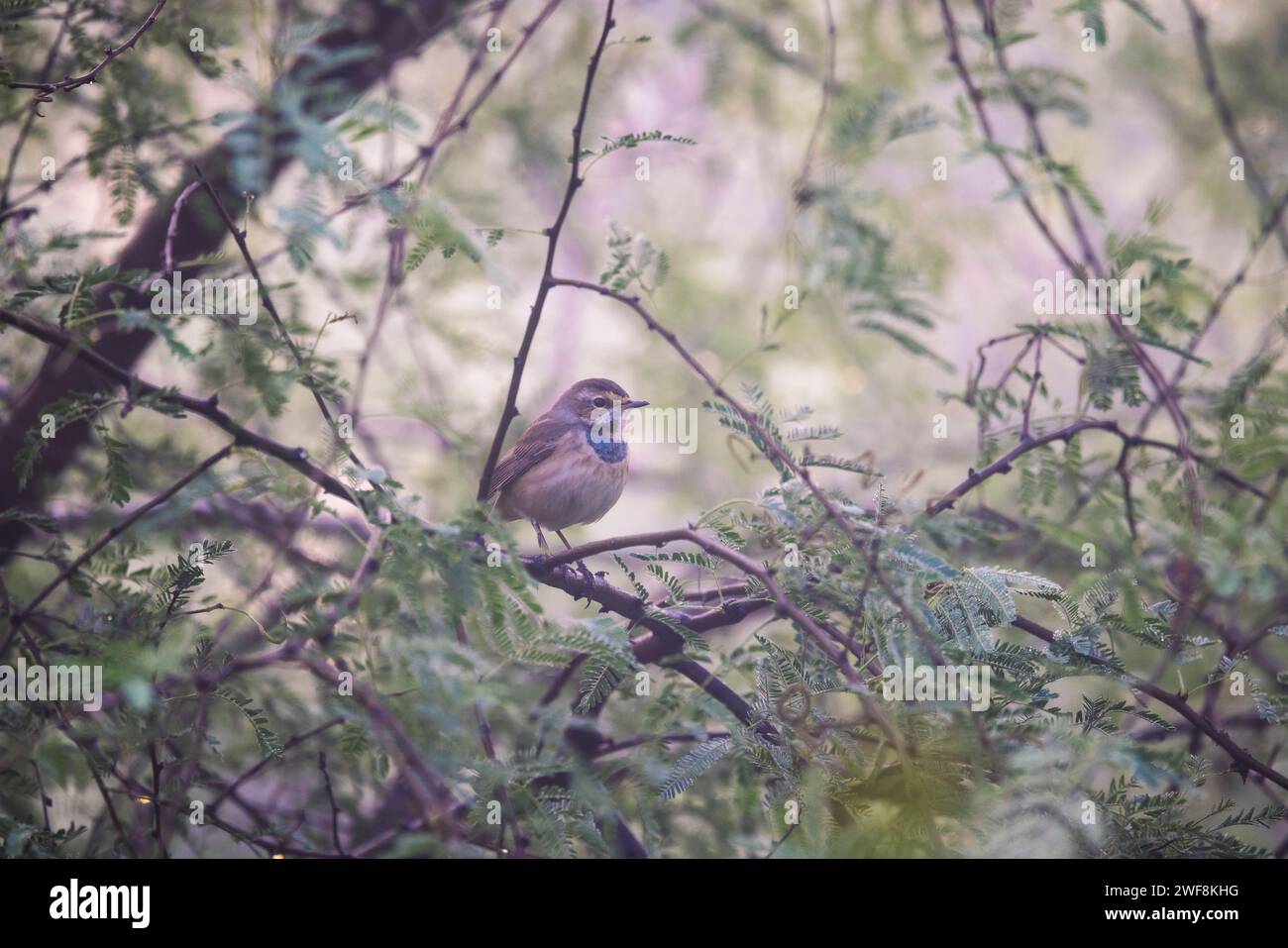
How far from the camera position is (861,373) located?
20.8 ft

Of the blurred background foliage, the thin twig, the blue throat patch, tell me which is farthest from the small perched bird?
the thin twig

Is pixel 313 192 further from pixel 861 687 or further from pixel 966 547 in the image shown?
pixel 966 547

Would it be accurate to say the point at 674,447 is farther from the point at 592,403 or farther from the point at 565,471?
the point at 565,471

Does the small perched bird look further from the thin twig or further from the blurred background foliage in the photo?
the thin twig

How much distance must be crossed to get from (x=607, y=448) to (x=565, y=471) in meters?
0.28

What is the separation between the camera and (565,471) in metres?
5.58

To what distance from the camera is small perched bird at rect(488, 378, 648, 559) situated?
555 cm

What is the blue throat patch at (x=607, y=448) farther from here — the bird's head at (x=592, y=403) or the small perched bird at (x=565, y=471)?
the bird's head at (x=592, y=403)

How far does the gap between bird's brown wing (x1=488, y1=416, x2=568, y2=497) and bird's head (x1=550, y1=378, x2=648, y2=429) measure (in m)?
0.15

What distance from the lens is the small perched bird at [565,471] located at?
18.2ft

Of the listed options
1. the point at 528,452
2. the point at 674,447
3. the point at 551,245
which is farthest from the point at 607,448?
the point at 674,447

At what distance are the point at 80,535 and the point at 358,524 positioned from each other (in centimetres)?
126
